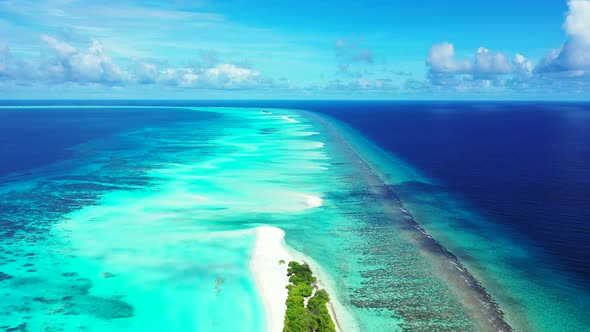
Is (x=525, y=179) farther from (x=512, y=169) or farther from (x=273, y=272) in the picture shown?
(x=273, y=272)

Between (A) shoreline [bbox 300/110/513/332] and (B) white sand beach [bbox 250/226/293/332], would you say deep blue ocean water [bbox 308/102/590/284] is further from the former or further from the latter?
(B) white sand beach [bbox 250/226/293/332]

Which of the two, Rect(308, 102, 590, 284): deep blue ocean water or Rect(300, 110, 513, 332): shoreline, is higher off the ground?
Rect(308, 102, 590, 284): deep blue ocean water

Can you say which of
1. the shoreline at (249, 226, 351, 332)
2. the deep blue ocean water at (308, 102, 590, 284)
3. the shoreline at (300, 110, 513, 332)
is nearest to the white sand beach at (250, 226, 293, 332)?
the shoreline at (249, 226, 351, 332)

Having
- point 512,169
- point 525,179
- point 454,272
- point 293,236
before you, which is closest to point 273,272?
point 293,236

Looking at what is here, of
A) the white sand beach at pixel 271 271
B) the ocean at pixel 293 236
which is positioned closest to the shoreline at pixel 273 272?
the white sand beach at pixel 271 271

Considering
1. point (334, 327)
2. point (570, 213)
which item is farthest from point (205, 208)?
point (570, 213)

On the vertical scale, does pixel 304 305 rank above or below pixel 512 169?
below
